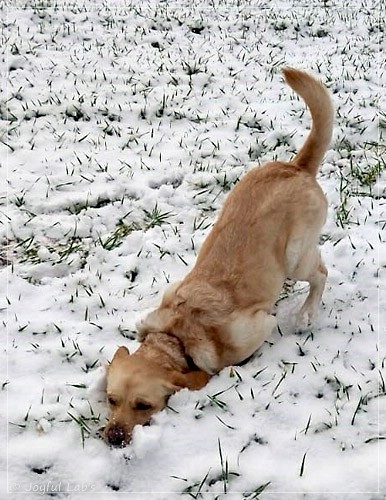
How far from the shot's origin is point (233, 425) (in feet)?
10.3

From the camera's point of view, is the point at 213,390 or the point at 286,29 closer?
the point at 213,390

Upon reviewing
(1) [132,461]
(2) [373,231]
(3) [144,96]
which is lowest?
(1) [132,461]

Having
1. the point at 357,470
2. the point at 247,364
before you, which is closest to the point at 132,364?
the point at 247,364

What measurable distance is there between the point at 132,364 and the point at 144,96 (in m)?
4.32

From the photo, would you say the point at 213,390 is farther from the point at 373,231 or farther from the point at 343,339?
the point at 373,231

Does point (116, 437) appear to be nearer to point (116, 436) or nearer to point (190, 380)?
point (116, 436)

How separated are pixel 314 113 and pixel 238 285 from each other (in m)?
1.29

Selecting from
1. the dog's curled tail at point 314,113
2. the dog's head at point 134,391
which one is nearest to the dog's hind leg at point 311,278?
the dog's curled tail at point 314,113

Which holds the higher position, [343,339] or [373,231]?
[373,231]

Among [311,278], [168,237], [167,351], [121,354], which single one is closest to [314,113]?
[311,278]

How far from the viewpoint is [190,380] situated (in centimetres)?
335

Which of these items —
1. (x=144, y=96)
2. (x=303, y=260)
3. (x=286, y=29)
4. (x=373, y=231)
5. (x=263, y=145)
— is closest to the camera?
(x=303, y=260)

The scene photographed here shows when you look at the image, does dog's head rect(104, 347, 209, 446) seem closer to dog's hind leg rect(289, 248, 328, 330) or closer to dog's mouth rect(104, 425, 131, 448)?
dog's mouth rect(104, 425, 131, 448)

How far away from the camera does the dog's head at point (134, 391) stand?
3025mm
